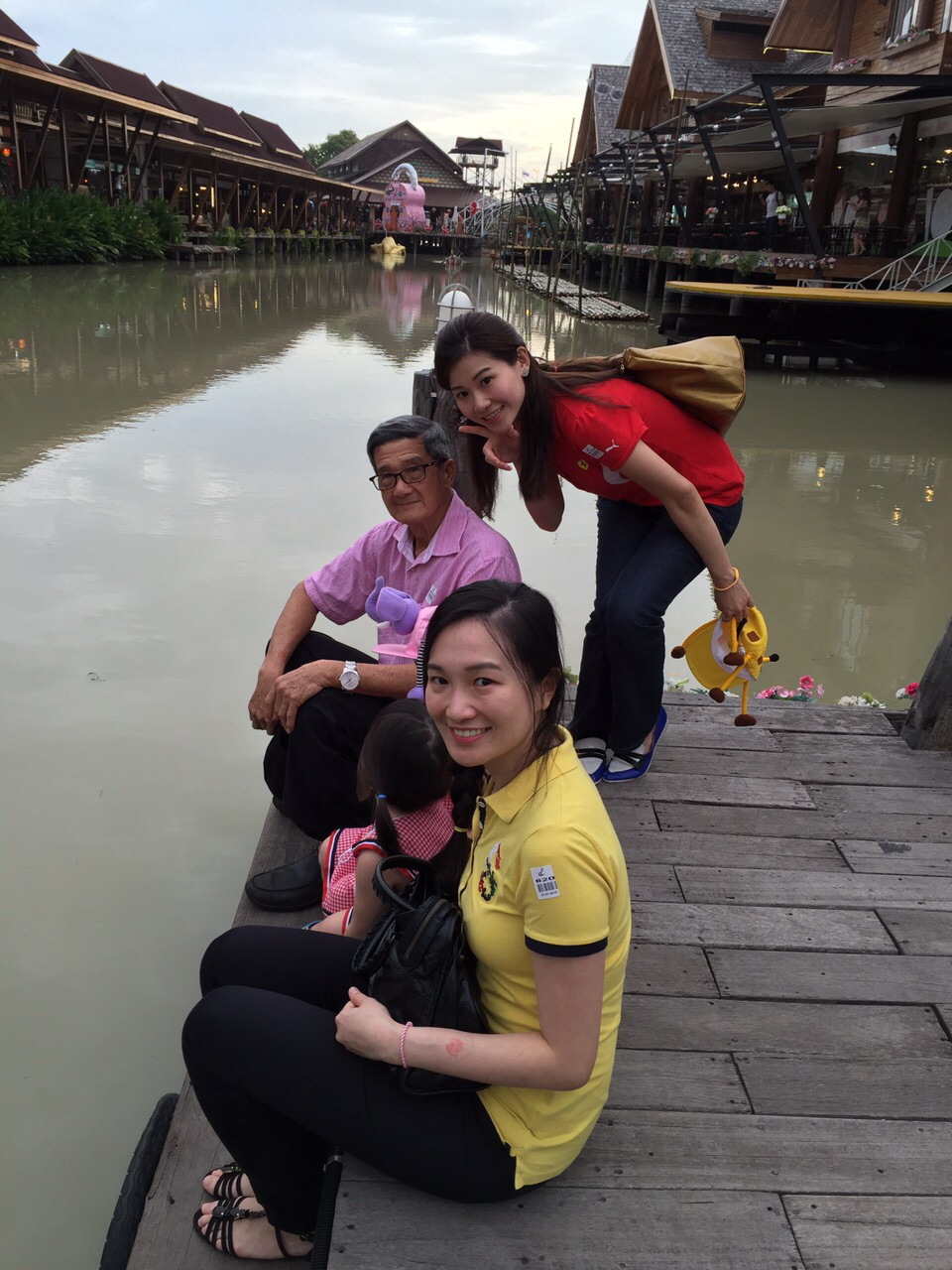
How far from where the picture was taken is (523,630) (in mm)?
1154

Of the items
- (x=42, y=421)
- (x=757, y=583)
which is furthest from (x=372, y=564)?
(x=42, y=421)

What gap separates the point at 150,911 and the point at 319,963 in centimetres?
128

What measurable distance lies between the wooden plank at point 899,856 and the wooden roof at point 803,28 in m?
17.7

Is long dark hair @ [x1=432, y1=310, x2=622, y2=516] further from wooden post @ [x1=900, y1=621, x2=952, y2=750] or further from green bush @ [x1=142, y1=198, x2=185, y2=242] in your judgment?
green bush @ [x1=142, y1=198, x2=185, y2=242]

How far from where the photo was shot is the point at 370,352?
1162 centimetres

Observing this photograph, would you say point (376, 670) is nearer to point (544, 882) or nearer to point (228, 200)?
point (544, 882)

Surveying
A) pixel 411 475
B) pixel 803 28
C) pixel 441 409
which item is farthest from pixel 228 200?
pixel 411 475

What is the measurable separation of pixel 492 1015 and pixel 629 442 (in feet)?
3.81

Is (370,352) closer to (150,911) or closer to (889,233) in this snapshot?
(889,233)

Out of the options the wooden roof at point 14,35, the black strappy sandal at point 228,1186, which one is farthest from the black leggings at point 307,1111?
the wooden roof at point 14,35

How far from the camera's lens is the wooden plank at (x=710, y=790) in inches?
92.7

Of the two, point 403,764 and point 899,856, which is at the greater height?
point 403,764

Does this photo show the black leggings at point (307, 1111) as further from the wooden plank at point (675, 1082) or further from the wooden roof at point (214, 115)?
the wooden roof at point (214, 115)

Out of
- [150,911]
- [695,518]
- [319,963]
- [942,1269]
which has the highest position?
[695,518]
